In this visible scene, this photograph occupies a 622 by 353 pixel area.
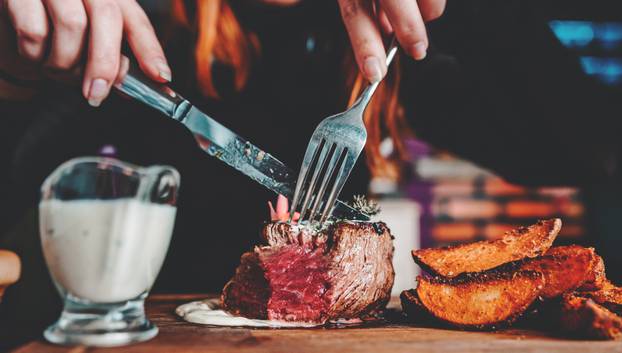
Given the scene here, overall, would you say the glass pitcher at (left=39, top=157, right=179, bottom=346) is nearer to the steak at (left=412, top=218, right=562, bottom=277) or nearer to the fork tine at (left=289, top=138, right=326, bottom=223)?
the fork tine at (left=289, top=138, right=326, bottom=223)

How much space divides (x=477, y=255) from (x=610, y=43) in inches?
267

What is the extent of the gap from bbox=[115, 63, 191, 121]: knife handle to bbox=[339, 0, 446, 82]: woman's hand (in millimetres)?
510

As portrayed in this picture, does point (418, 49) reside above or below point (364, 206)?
above

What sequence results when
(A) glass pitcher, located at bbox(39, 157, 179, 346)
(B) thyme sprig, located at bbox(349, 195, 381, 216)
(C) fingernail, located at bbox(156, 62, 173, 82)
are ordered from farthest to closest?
1. (B) thyme sprig, located at bbox(349, 195, 381, 216)
2. (C) fingernail, located at bbox(156, 62, 173, 82)
3. (A) glass pitcher, located at bbox(39, 157, 179, 346)

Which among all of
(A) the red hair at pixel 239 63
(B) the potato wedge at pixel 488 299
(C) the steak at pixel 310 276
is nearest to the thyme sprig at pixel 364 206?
(C) the steak at pixel 310 276

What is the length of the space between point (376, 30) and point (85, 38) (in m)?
0.80

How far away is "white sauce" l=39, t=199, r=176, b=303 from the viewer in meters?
1.06

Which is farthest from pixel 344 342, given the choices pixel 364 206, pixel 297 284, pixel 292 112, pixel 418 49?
pixel 292 112

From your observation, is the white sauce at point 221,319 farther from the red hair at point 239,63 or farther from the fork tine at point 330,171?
the red hair at point 239,63

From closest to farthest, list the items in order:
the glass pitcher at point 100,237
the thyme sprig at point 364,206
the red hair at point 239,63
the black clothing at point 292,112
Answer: the glass pitcher at point 100,237, the thyme sprig at point 364,206, the red hair at point 239,63, the black clothing at point 292,112

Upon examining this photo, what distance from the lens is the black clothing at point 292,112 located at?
2631 mm

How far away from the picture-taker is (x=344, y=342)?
3.90 ft

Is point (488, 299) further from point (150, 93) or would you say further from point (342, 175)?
point (150, 93)

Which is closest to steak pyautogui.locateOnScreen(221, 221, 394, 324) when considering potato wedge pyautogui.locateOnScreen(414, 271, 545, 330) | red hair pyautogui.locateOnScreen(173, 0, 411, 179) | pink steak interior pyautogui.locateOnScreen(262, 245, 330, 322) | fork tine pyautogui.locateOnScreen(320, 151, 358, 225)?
pink steak interior pyautogui.locateOnScreen(262, 245, 330, 322)
